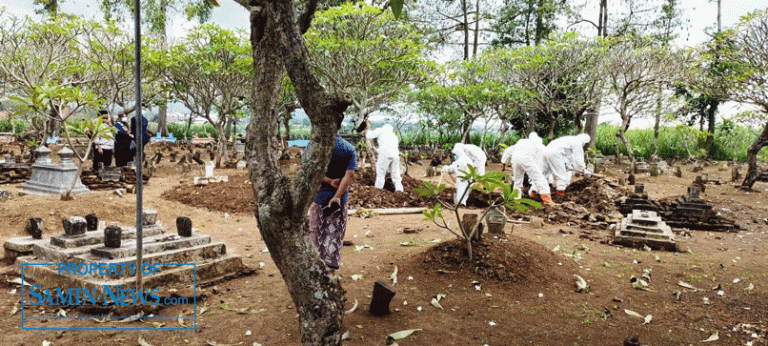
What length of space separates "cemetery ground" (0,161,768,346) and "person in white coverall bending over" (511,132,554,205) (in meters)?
2.40

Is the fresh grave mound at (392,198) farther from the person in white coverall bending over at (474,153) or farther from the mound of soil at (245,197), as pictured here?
the person in white coverall bending over at (474,153)

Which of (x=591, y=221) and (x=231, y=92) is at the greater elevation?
(x=231, y=92)

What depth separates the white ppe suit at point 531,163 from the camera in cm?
1002

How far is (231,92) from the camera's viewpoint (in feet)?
49.7

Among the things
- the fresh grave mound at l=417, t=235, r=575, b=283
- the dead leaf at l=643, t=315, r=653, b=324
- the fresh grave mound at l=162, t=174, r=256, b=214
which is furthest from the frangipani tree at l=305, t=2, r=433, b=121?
the dead leaf at l=643, t=315, r=653, b=324

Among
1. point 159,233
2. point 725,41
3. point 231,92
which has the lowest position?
point 159,233

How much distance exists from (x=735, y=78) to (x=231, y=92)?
13.3 meters

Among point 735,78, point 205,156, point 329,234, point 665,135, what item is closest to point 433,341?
point 329,234

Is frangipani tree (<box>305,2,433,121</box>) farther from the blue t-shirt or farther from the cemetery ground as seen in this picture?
the blue t-shirt

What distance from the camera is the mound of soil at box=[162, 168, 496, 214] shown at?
943 centimetres

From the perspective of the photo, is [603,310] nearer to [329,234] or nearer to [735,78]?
[329,234]

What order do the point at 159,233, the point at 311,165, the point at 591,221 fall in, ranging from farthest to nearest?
1. the point at 591,221
2. the point at 159,233
3. the point at 311,165

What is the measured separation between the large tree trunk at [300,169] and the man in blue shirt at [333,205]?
67.2 inches

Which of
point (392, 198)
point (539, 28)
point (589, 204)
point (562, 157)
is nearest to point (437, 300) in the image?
point (392, 198)
